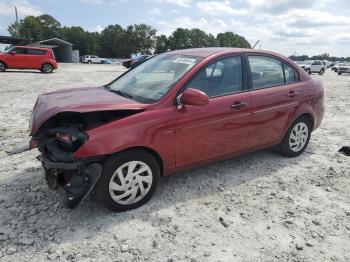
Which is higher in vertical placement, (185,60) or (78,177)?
(185,60)

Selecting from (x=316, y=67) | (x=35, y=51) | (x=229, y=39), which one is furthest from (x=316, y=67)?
(x=229, y=39)

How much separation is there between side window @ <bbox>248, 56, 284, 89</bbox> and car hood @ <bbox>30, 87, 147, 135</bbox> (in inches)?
69.9

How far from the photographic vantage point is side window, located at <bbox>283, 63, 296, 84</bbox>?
516 centimetres

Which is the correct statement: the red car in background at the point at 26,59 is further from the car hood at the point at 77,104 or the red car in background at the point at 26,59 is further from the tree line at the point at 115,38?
the tree line at the point at 115,38

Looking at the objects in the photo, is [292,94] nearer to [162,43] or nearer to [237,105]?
[237,105]

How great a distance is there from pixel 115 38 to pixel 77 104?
10194cm

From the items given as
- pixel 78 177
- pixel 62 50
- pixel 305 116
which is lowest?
pixel 62 50

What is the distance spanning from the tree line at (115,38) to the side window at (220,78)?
91342 millimetres

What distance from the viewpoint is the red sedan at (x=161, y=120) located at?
3451 millimetres

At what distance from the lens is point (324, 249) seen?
317 centimetres

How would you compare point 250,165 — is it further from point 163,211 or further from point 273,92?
point 163,211

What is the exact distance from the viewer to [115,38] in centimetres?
10069

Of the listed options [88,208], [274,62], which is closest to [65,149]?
[88,208]

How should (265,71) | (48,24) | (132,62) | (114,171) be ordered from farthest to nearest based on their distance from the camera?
(48,24) → (132,62) → (265,71) → (114,171)
